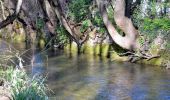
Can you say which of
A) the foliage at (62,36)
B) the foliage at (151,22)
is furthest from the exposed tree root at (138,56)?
the foliage at (62,36)

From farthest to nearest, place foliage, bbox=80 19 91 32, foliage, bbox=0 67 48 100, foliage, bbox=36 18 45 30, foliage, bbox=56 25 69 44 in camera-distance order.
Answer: foliage, bbox=36 18 45 30 → foliage, bbox=56 25 69 44 → foliage, bbox=80 19 91 32 → foliage, bbox=0 67 48 100

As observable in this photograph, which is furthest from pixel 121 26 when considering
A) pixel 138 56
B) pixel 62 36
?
pixel 62 36

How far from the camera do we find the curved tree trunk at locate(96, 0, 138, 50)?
24.4 m

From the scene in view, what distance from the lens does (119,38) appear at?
80.7 ft

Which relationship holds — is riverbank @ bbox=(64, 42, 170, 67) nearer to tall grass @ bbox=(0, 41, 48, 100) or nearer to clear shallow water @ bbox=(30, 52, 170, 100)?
clear shallow water @ bbox=(30, 52, 170, 100)

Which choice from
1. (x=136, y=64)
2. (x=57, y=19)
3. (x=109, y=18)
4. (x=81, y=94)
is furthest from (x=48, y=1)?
(x=81, y=94)

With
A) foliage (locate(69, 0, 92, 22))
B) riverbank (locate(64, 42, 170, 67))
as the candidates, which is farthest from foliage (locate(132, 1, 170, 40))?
foliage (locate(69, 0, 92, 22))

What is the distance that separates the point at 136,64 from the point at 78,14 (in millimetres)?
8343

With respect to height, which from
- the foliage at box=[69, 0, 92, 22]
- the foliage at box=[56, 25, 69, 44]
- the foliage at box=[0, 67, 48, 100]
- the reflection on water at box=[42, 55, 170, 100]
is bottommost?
the reflection on water at box=[42, 55, 170, 100]

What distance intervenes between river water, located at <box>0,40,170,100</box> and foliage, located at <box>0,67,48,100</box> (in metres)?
0.84

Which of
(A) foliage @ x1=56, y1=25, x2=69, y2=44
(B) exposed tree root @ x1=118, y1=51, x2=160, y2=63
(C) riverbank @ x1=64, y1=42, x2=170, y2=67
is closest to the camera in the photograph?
(C) riverbank @ x1=64, y1=42, x2=170, y2=67

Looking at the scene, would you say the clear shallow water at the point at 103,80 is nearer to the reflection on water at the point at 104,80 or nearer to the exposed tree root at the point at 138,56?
the reflection on water at the point at 104,80

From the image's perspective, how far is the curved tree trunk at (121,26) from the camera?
2439cm

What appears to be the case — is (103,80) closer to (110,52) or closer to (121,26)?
(121,26)
